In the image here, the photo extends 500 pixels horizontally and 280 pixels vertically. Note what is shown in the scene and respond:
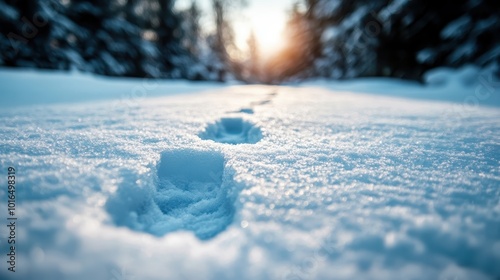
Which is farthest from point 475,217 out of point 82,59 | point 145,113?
point 82,59

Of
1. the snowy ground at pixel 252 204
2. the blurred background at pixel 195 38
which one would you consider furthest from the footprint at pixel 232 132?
the blurred background at pixel 195 38

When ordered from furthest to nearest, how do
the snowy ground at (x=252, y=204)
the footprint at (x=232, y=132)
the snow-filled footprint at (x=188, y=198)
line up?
1. the footprint at (x=232, y=132)
2. the snow-filled footprint at (x=188, y=198)
3. the snowy ground at (x=252, y=204)

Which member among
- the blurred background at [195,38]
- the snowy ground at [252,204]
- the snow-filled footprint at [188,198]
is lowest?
the snow-filled footprint at [188,198]

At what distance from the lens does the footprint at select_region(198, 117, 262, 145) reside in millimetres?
1334

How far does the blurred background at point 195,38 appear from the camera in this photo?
4582 mm

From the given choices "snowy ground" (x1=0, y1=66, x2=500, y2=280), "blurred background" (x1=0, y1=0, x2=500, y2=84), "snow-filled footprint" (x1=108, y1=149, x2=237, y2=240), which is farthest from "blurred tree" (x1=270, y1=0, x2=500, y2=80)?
"snow-filled footprint" (x1=108, y1=149, x2=237, y2=240)

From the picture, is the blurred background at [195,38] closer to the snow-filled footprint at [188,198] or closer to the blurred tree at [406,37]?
the blurred tree at [406,37]

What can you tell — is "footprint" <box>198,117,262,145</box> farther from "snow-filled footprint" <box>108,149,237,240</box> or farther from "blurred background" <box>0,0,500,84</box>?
"blurred background" <box>0,0,500,84</box>

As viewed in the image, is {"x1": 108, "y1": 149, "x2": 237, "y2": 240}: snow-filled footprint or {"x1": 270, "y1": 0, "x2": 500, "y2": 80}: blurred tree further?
{"x1": 270, "y1": 0, "x2": 500, "y2": 80}: blurred tree

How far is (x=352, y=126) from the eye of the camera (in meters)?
1.44

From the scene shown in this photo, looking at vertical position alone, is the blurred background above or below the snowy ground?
above

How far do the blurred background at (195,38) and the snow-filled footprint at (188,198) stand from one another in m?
5.36

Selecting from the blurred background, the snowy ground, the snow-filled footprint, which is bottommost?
the snow-filled footprint

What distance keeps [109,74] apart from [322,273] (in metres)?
7.83
